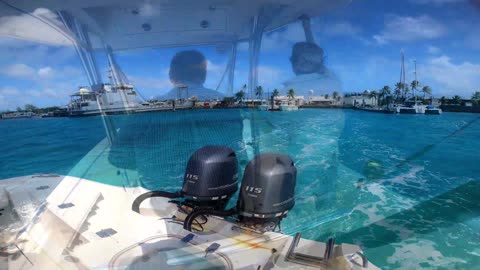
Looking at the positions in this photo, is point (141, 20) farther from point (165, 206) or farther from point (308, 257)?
point (308, 257)

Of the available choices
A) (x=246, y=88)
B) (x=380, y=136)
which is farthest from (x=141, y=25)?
(x=380, y=136)

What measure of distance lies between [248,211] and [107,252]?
2.30 ft

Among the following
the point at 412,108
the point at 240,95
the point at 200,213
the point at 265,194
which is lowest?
the point at 200,213

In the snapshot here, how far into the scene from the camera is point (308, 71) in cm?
183

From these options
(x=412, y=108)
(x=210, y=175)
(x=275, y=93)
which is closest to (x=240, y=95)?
(x=275, y=93)


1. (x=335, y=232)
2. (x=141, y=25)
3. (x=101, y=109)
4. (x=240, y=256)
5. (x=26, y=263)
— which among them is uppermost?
(x=141, y=25)

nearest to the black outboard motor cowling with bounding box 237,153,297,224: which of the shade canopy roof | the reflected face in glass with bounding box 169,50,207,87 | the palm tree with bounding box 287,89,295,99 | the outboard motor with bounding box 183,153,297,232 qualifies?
the outboard motor with bounding box 183,153,297,232

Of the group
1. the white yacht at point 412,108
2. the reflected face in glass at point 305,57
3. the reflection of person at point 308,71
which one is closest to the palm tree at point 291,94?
the reflection of person at point 308,71

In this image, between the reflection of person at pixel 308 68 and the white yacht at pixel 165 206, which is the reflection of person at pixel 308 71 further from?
the white yacht at pixel 165 206

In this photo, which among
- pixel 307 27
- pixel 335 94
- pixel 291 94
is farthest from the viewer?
pixel 335 94

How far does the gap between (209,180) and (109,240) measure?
60 cm

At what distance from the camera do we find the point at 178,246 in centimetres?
147

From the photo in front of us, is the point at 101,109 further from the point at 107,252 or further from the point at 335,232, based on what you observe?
the point at 335,232

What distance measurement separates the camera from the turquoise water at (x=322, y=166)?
201cm
